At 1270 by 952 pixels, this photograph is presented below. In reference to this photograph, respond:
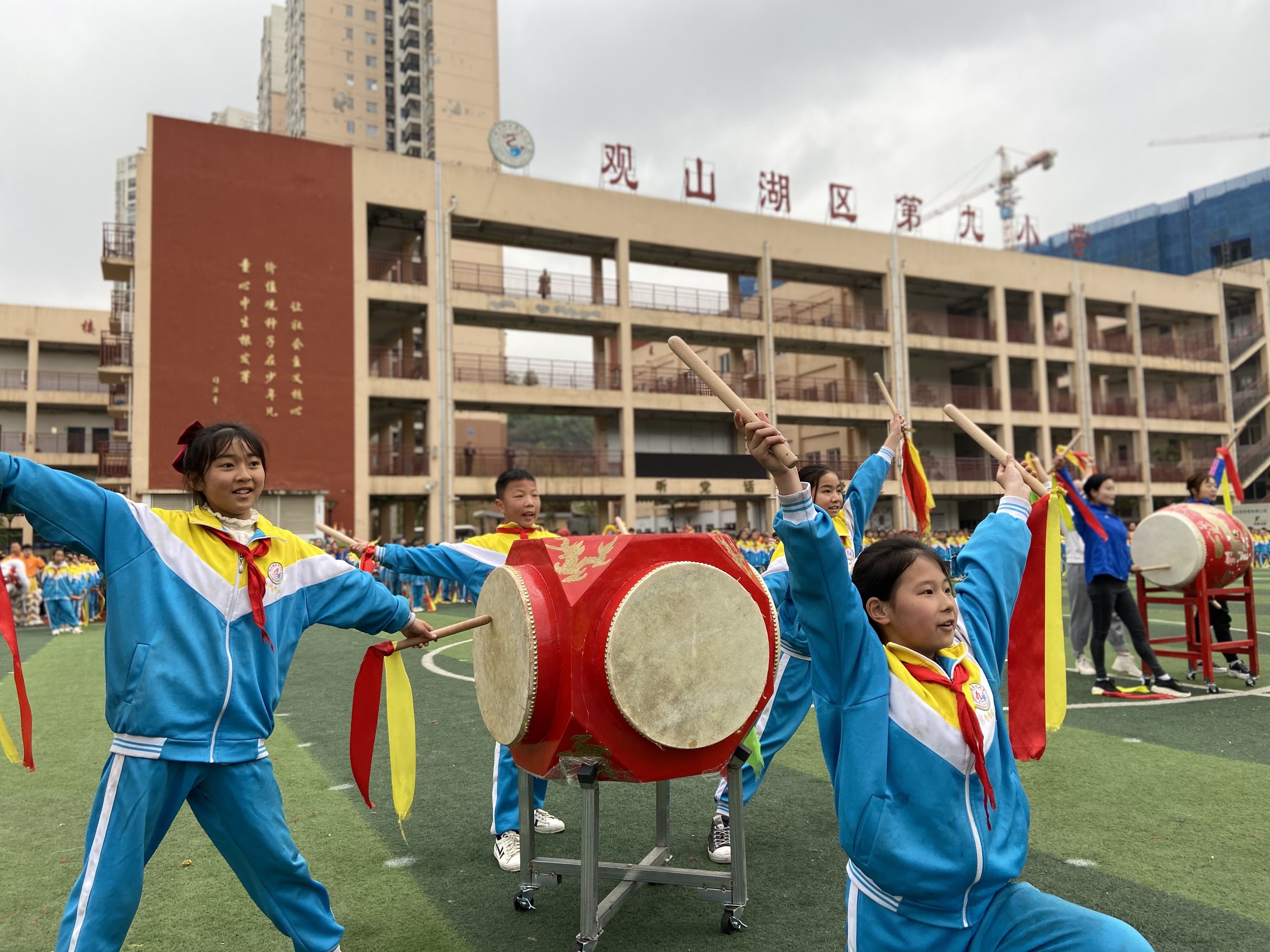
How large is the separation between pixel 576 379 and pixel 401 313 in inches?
232

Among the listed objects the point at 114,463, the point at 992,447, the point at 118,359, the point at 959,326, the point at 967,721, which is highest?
the point at 959,326

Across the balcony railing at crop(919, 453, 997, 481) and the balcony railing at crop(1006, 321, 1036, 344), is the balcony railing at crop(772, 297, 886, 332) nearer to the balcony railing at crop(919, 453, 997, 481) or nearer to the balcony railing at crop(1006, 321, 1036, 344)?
the balcony railing at crop(919, 453, 997, 481)

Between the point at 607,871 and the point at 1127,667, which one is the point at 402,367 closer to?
the point at 1127,667

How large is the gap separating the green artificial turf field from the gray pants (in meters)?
1.42

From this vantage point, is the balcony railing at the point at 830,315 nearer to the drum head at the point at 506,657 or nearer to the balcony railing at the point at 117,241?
the balcony railing at the point at 117,241

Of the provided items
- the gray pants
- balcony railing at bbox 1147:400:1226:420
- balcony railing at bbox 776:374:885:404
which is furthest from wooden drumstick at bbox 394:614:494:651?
balcony railing at bbox 1147:400:1226:420

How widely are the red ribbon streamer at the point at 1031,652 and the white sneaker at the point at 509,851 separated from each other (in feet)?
6.70

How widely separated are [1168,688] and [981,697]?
6107 millimetres

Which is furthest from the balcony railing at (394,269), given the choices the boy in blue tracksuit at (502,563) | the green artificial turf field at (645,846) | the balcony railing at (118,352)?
the boy in blue tracksuit at (502,563)

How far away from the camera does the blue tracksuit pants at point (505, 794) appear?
380cm

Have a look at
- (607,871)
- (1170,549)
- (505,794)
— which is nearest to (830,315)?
(1170,549)

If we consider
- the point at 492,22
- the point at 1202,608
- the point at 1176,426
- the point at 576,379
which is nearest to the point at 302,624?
the point at 1202,608

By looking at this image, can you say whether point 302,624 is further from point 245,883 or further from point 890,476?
point 890,476

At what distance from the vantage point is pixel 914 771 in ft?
6.37
